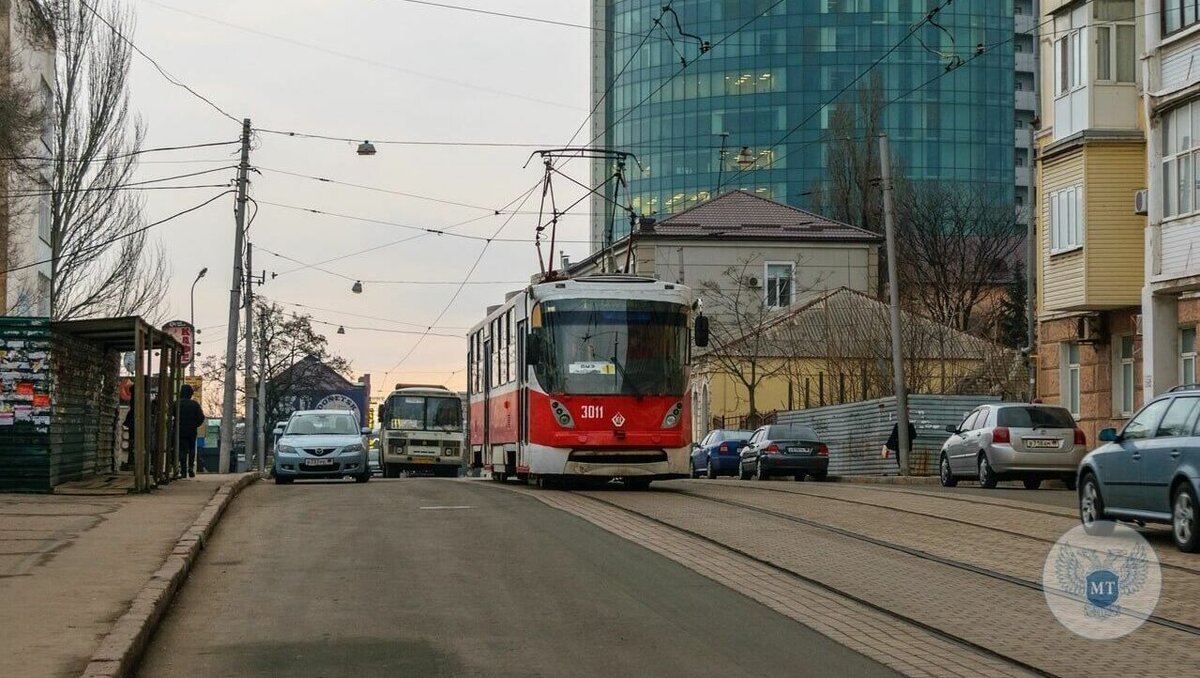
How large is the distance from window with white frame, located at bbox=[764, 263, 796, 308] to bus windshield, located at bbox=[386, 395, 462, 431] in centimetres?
3002

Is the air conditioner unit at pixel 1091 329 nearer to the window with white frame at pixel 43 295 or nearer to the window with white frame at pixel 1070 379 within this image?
the window with white frame at pixel 1070 379

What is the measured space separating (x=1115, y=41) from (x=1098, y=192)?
3137 millimetres

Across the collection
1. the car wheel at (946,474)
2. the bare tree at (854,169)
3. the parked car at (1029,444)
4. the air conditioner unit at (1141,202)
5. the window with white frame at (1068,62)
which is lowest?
the car wheel at (946,474)

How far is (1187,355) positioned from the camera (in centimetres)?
3231

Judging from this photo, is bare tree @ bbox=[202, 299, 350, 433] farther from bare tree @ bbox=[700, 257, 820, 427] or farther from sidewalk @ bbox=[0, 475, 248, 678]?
sidewalk @ bbox=[0, 475, 248, 678]

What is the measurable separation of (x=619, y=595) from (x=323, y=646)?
2.81 m

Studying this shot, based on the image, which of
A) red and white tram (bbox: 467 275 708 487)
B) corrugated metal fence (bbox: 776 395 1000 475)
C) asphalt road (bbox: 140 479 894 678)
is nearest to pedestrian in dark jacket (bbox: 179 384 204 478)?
red and white tram (bbox: 467 275 708 487)

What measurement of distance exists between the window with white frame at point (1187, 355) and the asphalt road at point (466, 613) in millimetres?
18834

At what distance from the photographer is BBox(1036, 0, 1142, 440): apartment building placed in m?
34.5

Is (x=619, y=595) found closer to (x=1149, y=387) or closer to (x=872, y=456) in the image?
(x=1149, y=387)

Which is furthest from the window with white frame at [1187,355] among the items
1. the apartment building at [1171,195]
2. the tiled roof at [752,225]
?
the tiled roof at [752,225]

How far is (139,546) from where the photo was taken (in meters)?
14.5

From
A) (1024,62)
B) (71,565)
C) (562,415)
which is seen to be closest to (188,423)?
(562,415)

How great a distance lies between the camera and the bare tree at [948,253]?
7306cm
